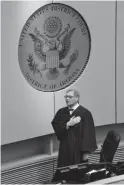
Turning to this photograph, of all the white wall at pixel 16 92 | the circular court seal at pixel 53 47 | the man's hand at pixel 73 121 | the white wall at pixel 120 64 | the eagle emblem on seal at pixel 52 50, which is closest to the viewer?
the white wall at pixel 16 92

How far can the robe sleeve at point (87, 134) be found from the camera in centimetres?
618

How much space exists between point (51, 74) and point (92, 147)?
1.34m

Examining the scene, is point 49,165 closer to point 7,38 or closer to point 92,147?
point 92,147

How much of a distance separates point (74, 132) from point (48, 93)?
33.7 inches

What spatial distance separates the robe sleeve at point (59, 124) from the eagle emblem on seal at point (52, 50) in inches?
27.9

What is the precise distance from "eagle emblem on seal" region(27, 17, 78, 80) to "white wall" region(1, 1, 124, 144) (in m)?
Result: 0.32

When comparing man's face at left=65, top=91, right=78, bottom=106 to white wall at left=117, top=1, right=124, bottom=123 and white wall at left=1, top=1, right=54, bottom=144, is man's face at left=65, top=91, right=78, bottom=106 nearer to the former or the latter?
white wall at left=1, top=1, right=54, bottom=144

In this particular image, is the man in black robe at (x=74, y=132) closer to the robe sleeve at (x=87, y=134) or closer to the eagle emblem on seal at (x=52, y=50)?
the robe sleeve at (x=87, y=134)

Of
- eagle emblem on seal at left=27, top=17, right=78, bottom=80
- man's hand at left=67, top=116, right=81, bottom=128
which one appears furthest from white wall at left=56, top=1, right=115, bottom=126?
man's hand at left=67, top=116, right=81, bottom=128

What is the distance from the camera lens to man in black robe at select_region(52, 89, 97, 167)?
614cm

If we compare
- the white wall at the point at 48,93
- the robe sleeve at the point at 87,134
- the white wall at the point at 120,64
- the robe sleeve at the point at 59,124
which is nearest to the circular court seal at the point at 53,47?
the white wall at the point at 48,93


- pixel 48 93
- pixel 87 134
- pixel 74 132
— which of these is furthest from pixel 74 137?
pixel 48 93

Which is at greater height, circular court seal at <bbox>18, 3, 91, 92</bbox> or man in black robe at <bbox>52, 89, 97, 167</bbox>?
circular court seal at <bbox>18, 3, 91, 92</bbox>

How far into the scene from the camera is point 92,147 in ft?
20.5
